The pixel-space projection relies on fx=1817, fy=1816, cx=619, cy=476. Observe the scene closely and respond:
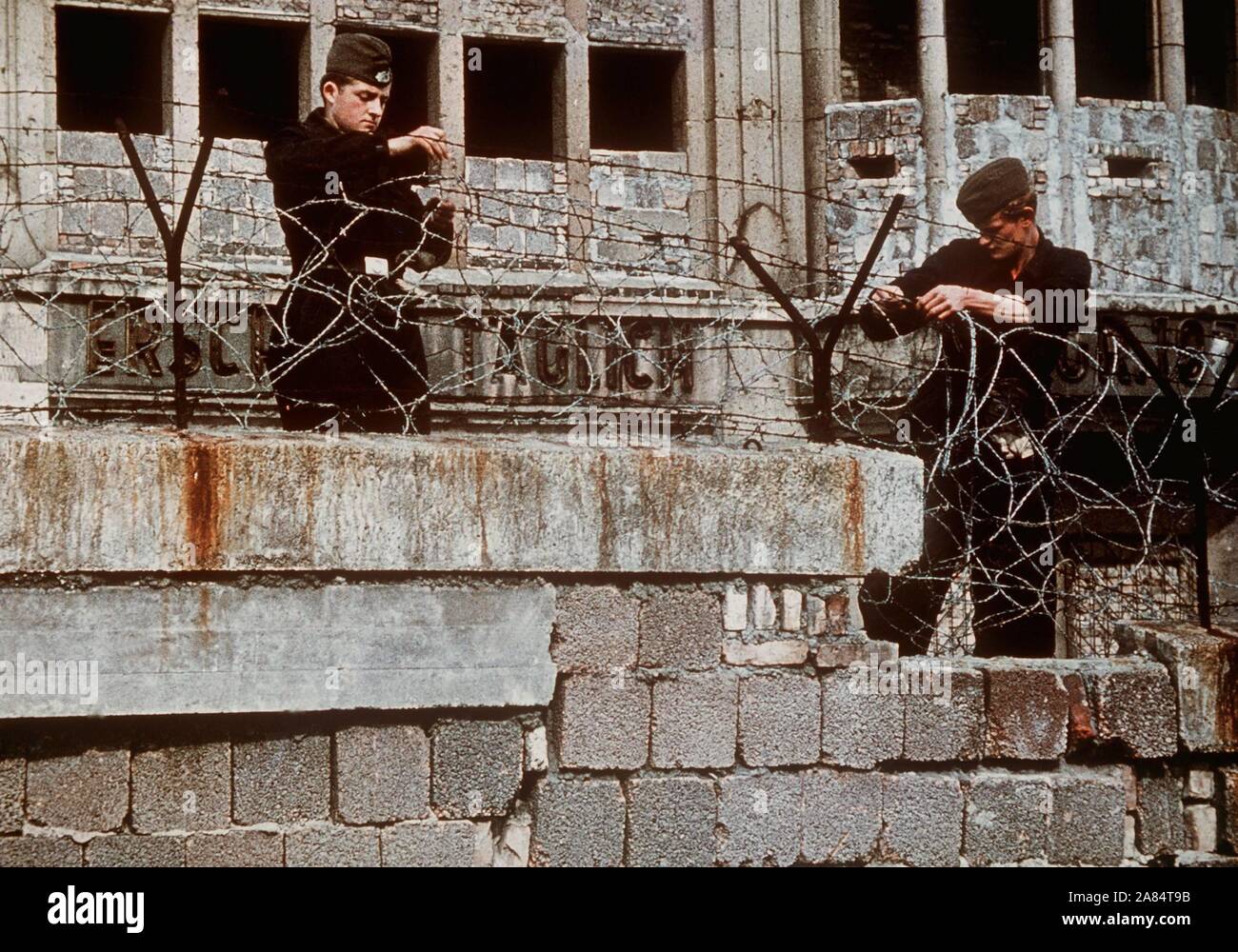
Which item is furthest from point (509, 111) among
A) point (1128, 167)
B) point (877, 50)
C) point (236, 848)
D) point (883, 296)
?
point (236, 848)

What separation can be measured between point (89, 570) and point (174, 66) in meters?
5.92

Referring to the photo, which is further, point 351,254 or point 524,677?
point 351,254

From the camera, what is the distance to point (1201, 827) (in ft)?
20.6

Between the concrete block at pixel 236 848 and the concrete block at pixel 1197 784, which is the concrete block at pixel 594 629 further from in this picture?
the concrete block at pixel 1197 784

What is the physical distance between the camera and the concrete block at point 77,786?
5.15 metres

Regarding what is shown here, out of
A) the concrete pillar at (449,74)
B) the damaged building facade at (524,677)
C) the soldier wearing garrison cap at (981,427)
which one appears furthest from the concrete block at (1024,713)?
the concrete pillar at (449,74)

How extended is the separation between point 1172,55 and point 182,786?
868cm

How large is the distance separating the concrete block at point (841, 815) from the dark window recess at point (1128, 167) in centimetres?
668

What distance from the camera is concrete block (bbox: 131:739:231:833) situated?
5.22m

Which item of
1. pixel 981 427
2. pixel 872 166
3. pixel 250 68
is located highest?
pixel 250 68

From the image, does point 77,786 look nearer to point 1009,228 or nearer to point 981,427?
point 981,427

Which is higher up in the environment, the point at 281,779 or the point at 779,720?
the point at 779,720

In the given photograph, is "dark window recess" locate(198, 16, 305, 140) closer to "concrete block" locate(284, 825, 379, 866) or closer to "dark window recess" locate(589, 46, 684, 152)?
"dark window recess" locate(589, 46, 684, 152)
